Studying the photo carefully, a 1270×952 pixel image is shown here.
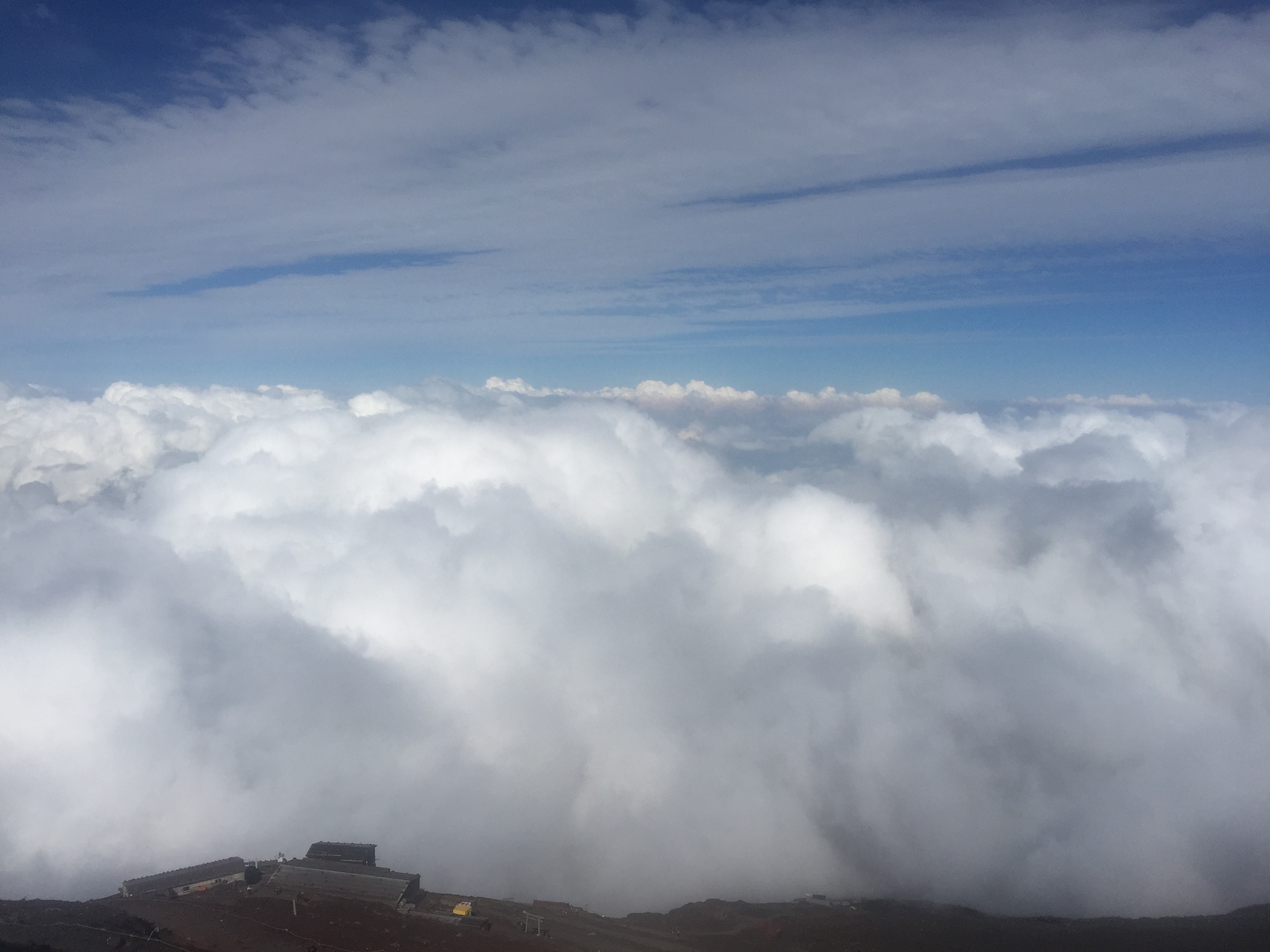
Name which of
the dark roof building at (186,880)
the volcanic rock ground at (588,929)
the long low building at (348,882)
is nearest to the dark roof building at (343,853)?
the long low building at (348,882)

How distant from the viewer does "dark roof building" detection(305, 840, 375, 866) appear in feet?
181

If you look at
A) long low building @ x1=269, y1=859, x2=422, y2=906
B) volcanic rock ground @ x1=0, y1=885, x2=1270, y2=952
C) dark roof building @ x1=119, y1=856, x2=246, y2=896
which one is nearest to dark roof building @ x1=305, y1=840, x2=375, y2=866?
long low building @ x1=269, y1=859, x2=422, y2=906

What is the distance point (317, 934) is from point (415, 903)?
759 cm

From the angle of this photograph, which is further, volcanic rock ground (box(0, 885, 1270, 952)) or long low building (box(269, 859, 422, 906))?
long low building (box(269, 859, 422, 906))

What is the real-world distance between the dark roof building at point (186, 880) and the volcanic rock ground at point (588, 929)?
4.05 ft

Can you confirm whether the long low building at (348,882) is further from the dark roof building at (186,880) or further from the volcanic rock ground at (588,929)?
the dark roof building at (186,880)

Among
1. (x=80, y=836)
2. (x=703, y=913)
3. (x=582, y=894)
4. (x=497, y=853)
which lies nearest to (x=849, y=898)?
(x=703, y=913)

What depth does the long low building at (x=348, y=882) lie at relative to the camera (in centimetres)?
4956

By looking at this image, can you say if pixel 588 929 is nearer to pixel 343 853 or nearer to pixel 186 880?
pixel 343 853

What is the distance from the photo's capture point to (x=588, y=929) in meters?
49.5

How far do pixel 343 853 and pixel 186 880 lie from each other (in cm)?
1047

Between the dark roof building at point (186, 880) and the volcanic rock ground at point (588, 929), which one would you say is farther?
the dark roof building at point (186, 880)

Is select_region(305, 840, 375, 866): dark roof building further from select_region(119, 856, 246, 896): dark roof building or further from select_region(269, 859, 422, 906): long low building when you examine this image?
select_region(119, 856, 246, 896): dark roof building

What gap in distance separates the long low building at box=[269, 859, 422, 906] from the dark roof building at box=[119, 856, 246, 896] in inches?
124
